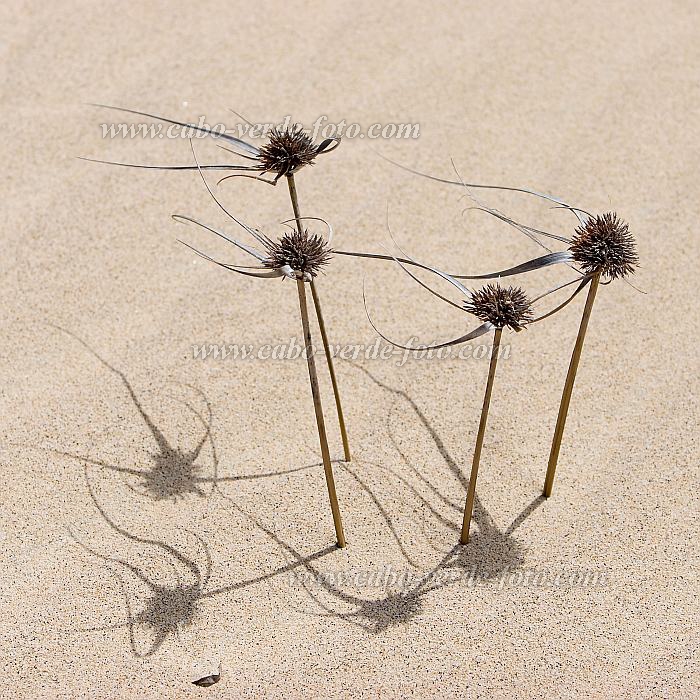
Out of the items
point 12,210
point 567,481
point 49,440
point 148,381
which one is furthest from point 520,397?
point 12,210

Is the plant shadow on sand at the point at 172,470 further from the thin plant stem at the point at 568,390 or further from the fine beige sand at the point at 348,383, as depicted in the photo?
the thin plant stem at the point at 568,390

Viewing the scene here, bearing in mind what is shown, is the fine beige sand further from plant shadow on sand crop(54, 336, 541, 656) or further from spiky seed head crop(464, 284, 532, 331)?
spiky seed head crop(464, 284, 532, 331)

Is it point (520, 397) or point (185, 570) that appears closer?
point (185, 570)

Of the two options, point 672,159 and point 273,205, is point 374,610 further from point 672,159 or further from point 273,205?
point 672,159

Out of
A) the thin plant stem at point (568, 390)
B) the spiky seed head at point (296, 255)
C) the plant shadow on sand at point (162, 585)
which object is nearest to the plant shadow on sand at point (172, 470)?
the plant shadow on sand at point (162, 585)

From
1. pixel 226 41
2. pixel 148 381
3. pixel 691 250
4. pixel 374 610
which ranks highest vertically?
pixel 226 41

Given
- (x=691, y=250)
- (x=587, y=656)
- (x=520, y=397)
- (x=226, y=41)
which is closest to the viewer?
(x=587, y=656)
